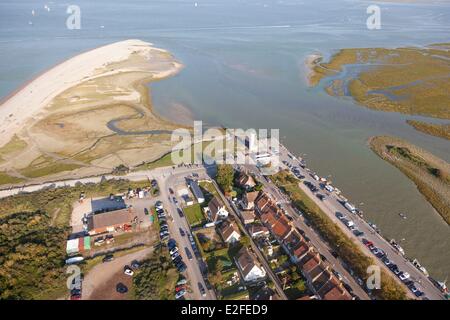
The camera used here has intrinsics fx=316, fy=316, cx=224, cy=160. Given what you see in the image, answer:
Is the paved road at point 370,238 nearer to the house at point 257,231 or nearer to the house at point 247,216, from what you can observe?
the house at point 257,231

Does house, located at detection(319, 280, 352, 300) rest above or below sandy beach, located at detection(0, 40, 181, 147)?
below

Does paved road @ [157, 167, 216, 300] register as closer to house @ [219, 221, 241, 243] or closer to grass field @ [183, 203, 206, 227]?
grass field @ [183, 203, 206, 227]

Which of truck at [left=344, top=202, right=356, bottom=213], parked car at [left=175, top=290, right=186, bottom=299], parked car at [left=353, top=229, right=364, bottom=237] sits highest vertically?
truck at [left=344, top=202, right=356, bottom=213]

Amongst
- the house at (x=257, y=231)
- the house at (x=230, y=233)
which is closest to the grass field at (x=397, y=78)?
the house at (x=257, y=231)

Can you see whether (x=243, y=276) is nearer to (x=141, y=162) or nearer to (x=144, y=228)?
(x=144, y=228)

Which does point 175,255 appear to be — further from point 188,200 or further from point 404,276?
point 404,276

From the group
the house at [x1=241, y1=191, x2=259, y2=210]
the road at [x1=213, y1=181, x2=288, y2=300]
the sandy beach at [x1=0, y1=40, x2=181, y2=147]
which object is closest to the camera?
the road at [x1=213, y1=181, x2=288, y2=300]

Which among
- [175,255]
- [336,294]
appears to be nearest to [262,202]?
[175,255]

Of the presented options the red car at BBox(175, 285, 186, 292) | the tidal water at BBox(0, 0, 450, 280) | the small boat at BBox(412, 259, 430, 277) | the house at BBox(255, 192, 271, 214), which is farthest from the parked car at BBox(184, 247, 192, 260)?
A: the small boat at BBox(412, 259, 430, 277)
